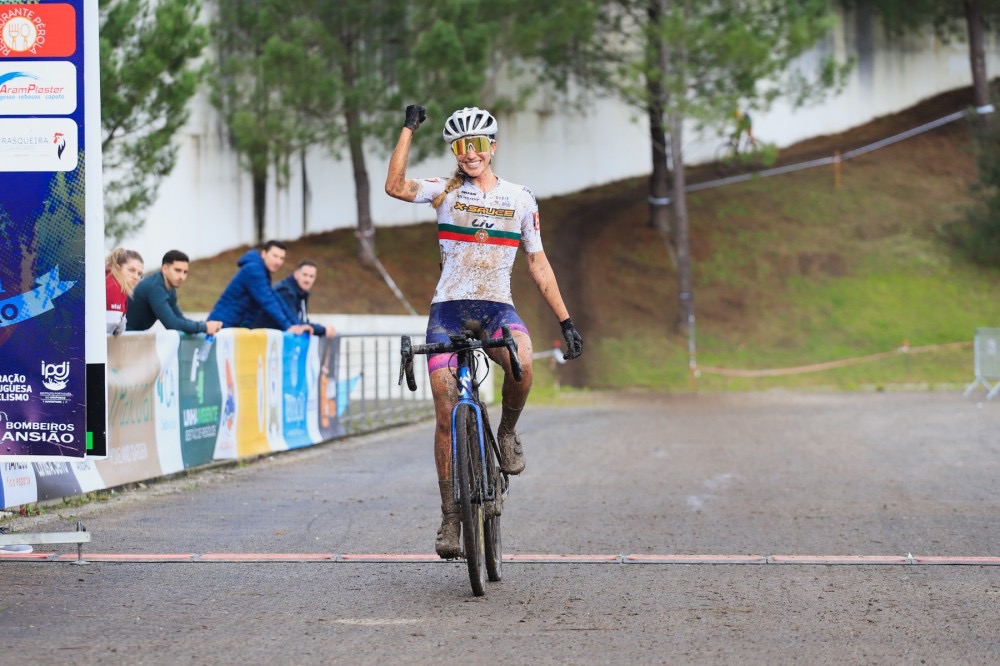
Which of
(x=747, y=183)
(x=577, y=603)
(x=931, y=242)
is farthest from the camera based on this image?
(x=747, y=183)

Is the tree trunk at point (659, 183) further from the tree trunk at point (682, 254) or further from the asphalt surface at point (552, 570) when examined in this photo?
the asphalt surface at point (552, 570)

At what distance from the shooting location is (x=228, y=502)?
34.5ft

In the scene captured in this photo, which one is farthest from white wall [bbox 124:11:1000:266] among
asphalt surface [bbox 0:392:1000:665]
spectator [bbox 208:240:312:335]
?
asphalt surface [bbox 0:392:1000:665]

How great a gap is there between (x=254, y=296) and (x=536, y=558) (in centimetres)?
691

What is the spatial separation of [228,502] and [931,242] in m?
34.4

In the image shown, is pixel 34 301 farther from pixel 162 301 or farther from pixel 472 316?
pixel 162 301

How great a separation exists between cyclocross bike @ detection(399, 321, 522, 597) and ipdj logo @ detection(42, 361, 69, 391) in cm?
183

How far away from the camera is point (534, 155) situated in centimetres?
4253

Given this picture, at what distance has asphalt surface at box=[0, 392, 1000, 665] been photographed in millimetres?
5629

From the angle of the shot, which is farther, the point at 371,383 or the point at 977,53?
the point at 977,53

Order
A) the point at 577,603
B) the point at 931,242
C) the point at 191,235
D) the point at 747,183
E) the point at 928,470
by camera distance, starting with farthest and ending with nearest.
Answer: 1. the point at 747,183
2. the point at 931,242
3. the point at 191,235
4. the point at 928,470
5. the point at 577,603

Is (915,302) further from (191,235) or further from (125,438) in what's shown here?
(125,438)

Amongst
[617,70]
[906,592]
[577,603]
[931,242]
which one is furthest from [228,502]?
[931,242]

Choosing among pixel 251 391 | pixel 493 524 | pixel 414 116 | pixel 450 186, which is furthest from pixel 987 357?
pixel 414 116
